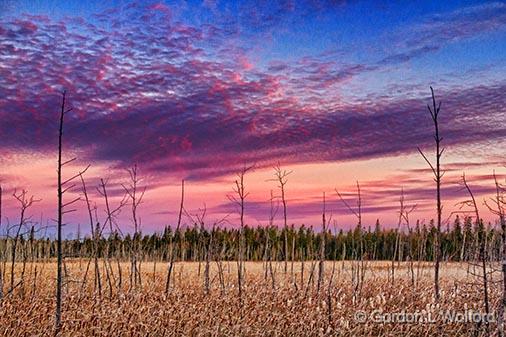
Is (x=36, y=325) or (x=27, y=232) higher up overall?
Answer: (x=27, y=232)

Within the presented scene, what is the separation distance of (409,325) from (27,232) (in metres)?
7.35

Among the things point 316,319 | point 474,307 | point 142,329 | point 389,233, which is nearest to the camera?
point 142,329

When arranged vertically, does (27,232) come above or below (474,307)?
above

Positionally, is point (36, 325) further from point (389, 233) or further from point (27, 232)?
point (389, 233)

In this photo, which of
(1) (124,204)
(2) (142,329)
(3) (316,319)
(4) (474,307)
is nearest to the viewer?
(2) (142,329)

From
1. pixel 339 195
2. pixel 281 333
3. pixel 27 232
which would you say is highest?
pixel 339 195

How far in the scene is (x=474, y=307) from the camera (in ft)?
39.5

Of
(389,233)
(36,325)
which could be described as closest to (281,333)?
(36,325)

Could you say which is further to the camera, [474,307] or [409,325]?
[474,307]

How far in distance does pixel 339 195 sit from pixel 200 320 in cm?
483

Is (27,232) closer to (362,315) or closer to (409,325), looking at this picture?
(362,315)

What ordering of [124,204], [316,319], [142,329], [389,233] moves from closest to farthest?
[142,329], [316,319], [124,204], [389,233]

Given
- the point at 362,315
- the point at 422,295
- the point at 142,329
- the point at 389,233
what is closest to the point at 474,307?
the point at 422,295

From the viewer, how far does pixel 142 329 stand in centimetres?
934
